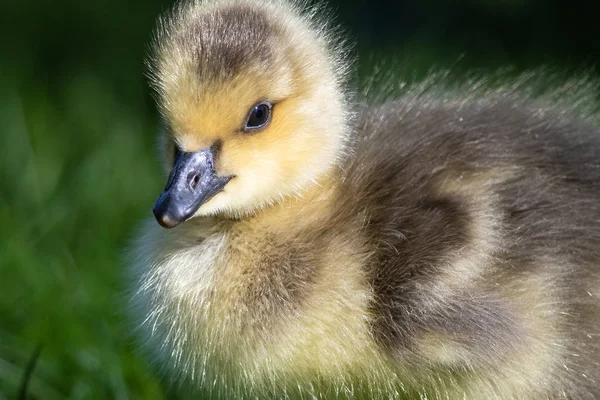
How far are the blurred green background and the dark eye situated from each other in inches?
19.2

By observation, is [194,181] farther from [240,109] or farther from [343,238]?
[343,238]

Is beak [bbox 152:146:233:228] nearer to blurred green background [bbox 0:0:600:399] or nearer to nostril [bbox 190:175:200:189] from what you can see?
nostril [bbox 190:175:200:189]

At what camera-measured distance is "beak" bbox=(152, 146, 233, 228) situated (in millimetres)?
1604

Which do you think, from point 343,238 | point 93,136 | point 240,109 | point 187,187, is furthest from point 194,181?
point 93,136

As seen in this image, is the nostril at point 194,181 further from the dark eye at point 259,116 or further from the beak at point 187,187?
the dark eye at point 259,116

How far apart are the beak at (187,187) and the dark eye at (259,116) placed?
Answer: 0.08 m

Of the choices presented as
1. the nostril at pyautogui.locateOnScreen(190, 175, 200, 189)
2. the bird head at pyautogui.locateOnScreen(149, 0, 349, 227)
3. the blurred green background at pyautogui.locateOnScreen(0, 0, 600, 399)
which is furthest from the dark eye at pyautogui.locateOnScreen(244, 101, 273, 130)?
the blurred green background at pyautogui.locateOnScreen(0, 0, 600, 399)

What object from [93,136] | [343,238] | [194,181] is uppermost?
[194,181]

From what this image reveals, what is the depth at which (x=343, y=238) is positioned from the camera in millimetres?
1652

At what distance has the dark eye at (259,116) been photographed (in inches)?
66.9

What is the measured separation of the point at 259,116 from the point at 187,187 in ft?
0.58

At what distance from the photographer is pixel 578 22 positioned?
380 cm

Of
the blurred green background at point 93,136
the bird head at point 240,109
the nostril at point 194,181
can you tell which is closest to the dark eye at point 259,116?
the bird head at point 240,109

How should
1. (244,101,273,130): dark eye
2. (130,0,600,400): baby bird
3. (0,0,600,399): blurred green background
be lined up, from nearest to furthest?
(130,0,600,400): baby bird < (244,101,273,130): dark eye < (0,0,600,399): blurred green background
